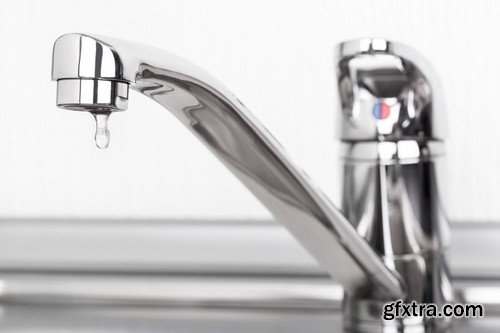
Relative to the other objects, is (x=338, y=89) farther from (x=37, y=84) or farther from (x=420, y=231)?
(x=37, y=84)

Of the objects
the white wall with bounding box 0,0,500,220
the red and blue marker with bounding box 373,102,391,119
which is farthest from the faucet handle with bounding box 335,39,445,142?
the white wall with bounding box 0,0,500,220

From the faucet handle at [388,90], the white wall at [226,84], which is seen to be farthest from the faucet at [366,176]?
the white wall at [226,84]

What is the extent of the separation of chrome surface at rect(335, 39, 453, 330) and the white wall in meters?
0.14

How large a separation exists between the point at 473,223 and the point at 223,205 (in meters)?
0.23

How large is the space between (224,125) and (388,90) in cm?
13

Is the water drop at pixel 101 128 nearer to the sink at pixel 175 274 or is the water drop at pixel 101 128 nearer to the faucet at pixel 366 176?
the faucet at pixel 366 176

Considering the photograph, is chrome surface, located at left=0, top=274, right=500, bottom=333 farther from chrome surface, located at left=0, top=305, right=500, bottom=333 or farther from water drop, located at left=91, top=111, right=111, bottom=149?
water drop, located at left=91, top=111, right=111, bottom=149

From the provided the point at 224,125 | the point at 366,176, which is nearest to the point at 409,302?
the point at 366,176

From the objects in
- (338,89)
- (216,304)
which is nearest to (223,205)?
(216,304)

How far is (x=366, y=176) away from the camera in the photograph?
18.0 inches

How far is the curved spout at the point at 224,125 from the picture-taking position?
29 cm

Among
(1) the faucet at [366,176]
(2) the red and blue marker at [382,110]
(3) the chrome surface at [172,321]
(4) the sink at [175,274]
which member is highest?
(2) the red and blue marker at [382,110]

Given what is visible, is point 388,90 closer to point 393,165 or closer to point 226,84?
point 393,165

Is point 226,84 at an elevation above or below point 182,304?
above
